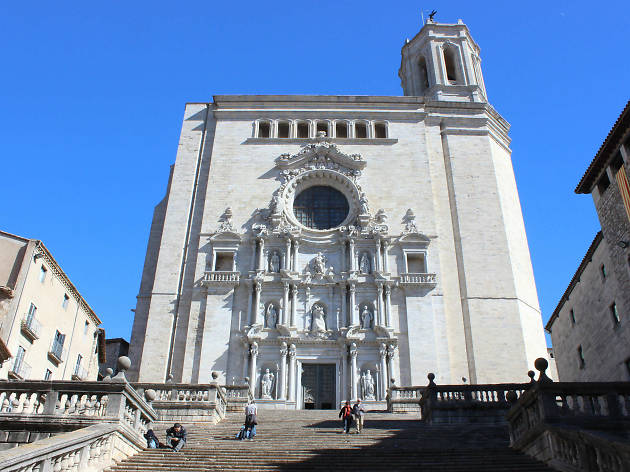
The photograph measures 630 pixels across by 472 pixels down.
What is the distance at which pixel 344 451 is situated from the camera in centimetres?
1184

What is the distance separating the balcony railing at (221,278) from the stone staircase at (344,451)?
11.2 metres

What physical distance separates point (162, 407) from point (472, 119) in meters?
22.4

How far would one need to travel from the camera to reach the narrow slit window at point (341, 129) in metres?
32.6

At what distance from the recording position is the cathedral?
2508 cm

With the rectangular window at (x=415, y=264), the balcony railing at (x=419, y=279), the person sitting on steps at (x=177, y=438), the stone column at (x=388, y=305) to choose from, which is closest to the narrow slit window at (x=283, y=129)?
→ the rectangular window at (x=415, y=264)

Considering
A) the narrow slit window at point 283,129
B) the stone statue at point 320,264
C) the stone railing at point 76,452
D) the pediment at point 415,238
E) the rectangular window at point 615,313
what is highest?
the narrow slit window at point 283,129

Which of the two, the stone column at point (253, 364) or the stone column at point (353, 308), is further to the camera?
the stone column at point (353, 308)

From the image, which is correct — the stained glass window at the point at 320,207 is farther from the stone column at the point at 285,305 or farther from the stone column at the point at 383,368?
the stone column at the point at 383,368

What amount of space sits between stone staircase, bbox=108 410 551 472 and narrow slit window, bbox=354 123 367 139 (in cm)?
1962

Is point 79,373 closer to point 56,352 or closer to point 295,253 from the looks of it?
point 56,352

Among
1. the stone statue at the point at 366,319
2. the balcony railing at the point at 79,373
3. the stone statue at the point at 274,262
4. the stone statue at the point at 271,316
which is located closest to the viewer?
the stone statue at the point at 366,319

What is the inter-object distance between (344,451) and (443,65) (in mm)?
28351

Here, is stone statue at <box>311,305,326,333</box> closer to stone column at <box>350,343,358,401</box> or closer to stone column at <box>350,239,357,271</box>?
stone column at <box>350,343,358,401</box>

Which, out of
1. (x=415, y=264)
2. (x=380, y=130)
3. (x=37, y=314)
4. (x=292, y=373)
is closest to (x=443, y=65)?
(x=380, y=130)
